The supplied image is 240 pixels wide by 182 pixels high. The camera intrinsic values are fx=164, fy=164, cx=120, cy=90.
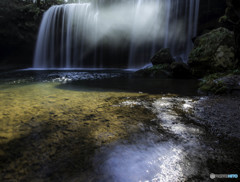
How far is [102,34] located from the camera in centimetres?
2052

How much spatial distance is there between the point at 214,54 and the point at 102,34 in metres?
14.4

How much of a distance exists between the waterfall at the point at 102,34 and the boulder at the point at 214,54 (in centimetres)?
754

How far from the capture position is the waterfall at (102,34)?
1844 centimetres

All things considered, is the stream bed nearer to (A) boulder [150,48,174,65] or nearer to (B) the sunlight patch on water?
(B) the sunlight patch on water

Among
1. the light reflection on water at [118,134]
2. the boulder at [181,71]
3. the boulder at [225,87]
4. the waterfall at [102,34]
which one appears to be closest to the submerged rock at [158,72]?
the boulder at [181,71]

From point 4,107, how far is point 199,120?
4498mm

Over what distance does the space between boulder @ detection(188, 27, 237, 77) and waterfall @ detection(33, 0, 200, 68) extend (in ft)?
24.8

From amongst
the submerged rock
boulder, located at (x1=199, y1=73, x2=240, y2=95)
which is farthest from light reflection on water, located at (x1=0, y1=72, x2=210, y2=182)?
the submerged rock

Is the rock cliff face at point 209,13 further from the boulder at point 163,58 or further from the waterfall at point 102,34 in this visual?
the boulder at point 163,58

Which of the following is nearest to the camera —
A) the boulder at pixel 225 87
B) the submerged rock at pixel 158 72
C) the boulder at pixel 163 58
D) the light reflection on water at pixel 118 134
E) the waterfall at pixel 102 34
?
the light reflection on water at pixel 118 134

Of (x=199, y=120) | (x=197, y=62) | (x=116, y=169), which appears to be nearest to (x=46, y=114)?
(x=116, y=169)

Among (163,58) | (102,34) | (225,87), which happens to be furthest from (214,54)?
(102,34)

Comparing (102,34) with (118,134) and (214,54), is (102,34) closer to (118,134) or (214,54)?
(214,54)

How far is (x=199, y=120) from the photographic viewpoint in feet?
10.5
